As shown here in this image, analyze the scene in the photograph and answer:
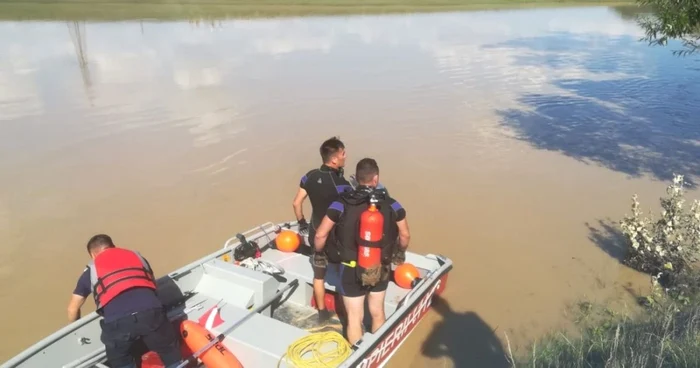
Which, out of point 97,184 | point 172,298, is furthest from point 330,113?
point 172,298

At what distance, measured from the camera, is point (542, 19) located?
1631 inches

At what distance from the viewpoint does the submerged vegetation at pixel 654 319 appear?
4.40 metres

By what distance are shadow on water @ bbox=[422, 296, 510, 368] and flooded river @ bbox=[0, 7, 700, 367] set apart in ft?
0.08

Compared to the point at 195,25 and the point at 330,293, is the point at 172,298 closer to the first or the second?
the point at 330,293

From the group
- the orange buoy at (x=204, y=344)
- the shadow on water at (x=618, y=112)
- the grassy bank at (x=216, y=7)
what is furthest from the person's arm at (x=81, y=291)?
the grassy bank at (x=216, y=7)

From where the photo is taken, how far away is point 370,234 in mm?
4488

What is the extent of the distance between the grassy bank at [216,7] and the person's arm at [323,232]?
118 feet

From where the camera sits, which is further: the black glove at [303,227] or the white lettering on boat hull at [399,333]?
the black glove at [303,227]

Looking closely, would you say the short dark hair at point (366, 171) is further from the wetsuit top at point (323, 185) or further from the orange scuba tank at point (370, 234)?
the wetsuit top at point (323, 185)

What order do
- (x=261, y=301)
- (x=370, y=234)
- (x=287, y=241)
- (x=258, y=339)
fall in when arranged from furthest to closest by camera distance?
1. (x=287, y=241)
2. (x=261, y=301)
3. (x=258, y=339)
4. (x=370, y=234)

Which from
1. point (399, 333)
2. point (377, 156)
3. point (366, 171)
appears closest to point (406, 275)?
point (399, 333)

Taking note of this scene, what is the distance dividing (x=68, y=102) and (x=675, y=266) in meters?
15.9

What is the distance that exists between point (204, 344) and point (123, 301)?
102 cm

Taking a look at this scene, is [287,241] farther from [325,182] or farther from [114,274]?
[114,274]
